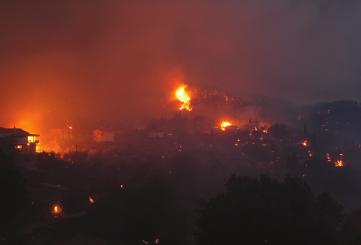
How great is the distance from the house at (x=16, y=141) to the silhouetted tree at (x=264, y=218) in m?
39.8

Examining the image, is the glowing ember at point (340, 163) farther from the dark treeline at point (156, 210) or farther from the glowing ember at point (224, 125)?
the dark treeline at point (156, 210)

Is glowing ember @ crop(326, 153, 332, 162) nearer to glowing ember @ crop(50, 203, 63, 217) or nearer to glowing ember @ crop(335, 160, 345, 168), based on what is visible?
glowing ember @ crop(335, 160, 345, 168)

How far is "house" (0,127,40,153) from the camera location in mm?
59662

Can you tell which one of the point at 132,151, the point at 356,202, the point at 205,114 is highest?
the point at 205,114

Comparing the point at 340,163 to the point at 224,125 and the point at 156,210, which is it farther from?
the point at 156,210

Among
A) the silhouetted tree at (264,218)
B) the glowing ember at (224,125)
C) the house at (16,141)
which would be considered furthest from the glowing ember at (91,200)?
the glowing ember at (224,125)

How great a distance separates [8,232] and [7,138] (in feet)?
95.4

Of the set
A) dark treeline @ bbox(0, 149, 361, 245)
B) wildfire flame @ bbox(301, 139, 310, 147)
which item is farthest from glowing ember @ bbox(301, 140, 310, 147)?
dark treeline @ bbox(0, 149, 361, 245)

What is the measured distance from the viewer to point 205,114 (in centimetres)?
10888

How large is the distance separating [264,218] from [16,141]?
4697 cm

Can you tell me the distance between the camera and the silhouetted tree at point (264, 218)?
26.7 metres

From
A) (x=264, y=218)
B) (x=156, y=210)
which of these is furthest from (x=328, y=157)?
(x=264, y=218)

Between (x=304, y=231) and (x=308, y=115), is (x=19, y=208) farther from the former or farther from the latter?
(x=308, y=115)

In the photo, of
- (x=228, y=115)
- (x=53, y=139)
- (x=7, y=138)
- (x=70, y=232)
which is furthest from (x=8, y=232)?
(x=228, y=115)
